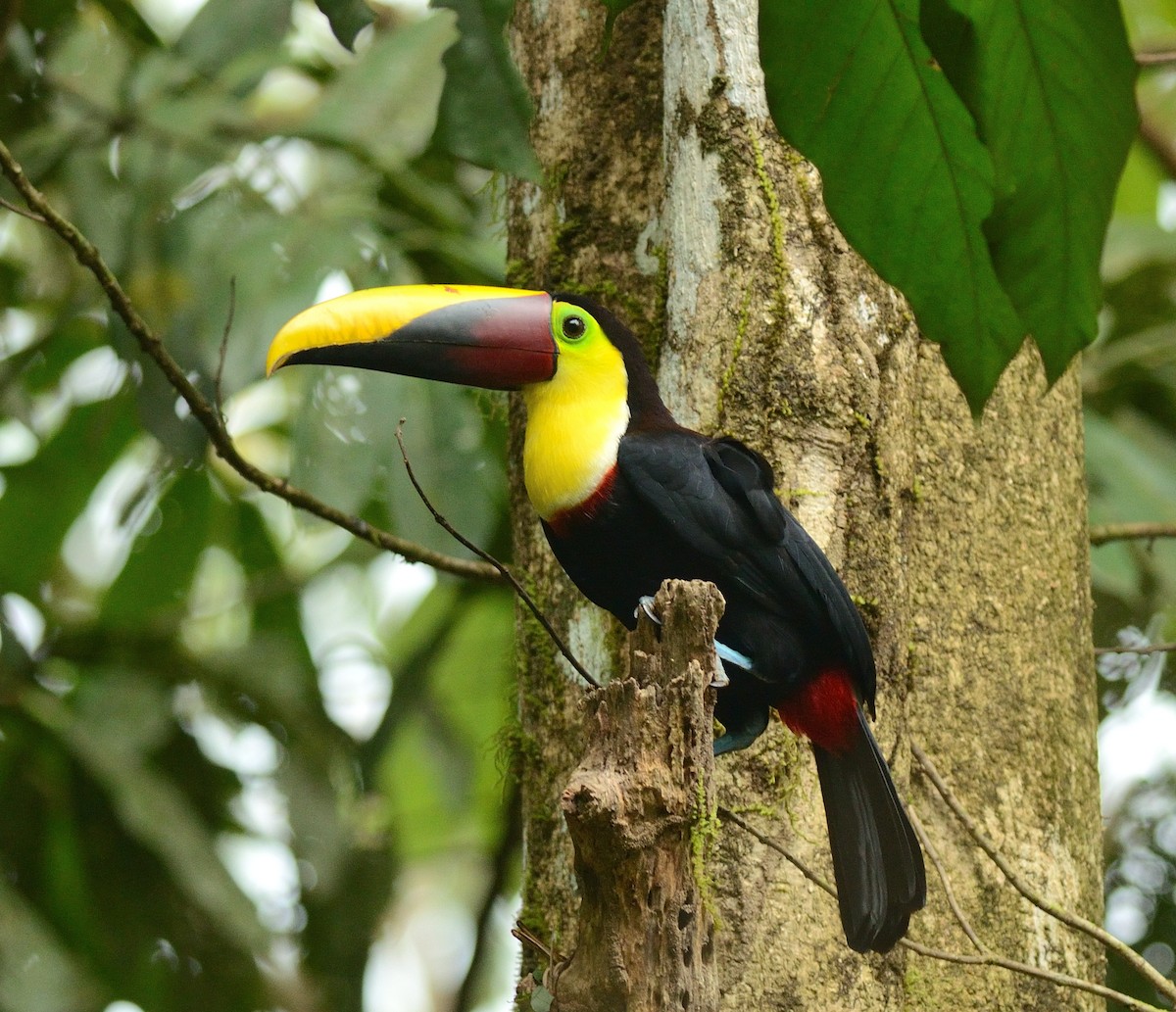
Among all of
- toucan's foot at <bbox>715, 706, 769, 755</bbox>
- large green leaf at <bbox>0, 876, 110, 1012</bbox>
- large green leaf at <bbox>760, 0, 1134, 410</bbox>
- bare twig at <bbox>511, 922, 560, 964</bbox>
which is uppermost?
large green leaf at <bbox>760, 0, 1134, 410</bbox>

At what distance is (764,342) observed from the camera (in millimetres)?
2887

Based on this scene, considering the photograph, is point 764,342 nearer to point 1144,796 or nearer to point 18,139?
point 1144,796

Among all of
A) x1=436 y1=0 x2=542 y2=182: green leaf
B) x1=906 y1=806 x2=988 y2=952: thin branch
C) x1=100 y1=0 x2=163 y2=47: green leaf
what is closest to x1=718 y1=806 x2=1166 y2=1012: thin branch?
x1=906 y1=806 x2=988 y2=952: thin branch

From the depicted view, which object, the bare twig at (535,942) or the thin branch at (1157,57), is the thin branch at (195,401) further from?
the thin branch at (1157,57)

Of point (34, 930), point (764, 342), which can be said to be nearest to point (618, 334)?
point (764, 342)

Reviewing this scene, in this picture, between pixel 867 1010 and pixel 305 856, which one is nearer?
pixel 867 1010

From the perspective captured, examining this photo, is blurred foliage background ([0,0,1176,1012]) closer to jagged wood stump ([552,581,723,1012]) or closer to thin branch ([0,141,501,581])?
thin branch ([0,141,501,581])

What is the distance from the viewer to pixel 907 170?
4.86 ft

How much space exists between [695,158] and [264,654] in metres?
2.51

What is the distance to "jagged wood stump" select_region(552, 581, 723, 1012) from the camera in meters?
1.93

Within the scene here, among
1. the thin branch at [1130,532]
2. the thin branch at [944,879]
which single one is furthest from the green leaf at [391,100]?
the thin branch at [944,879]

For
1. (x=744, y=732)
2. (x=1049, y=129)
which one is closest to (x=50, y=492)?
(x=744, y=732)

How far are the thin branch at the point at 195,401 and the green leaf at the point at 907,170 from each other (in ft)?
5.85

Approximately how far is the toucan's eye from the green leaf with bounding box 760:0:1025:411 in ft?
4.96
